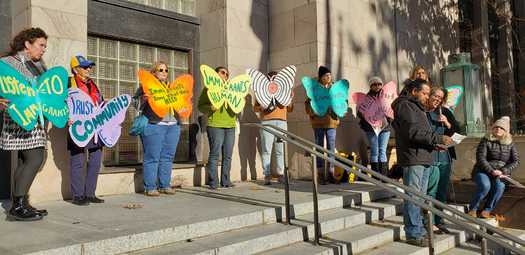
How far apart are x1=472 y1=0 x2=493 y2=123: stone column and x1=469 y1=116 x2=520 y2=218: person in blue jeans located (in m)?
→ 6.43

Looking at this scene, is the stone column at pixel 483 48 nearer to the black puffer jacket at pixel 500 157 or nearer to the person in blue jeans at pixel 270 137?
the black puffer jacket at pixel 500 157

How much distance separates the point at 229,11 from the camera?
7551mm

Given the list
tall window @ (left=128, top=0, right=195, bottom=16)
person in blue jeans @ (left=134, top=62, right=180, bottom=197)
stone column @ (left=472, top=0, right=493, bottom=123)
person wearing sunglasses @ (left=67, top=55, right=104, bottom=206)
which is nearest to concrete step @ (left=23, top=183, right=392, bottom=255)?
person in blue jeans @ (left=134, top=62, right=180, bottom=197)

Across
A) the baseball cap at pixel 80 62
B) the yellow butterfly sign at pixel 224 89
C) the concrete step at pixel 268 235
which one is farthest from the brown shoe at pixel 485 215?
the baseball cap at pixel 80 62

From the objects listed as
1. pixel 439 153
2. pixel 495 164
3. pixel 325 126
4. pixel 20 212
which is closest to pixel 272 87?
pixel 325 126

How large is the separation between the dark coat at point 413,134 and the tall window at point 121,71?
4.01 metres

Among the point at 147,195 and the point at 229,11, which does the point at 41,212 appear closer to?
the point at 147,195

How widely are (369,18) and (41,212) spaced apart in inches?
277

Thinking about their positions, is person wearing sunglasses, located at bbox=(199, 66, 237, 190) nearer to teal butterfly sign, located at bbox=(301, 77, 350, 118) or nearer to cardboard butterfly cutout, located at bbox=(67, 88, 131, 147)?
cardboard butterfly cutout, located at bbox=(67, 88, 131, 147)

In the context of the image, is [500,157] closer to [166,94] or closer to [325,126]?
[325,126]

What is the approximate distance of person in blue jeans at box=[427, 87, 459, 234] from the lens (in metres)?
4.83

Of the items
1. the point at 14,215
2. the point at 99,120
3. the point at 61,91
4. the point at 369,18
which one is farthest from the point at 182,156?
the point at 369,18

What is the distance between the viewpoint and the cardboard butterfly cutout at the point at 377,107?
7270 millimetres

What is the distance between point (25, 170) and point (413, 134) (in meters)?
3.69
